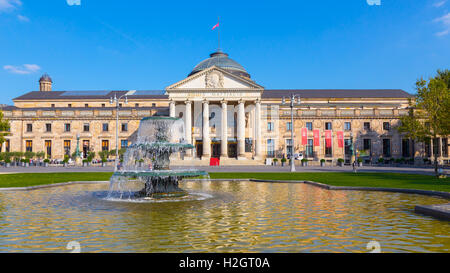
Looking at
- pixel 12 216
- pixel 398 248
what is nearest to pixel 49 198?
pixel 12 216

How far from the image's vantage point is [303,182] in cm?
2362

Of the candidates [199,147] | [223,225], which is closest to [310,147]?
[199,147]

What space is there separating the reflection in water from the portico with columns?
51796 millimetres

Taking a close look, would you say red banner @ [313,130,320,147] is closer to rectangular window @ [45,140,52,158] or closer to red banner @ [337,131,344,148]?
red banner @ [337,131,344,148]

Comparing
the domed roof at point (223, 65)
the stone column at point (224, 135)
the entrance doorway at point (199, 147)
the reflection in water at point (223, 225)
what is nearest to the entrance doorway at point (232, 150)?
the stone column at point (224, 135)

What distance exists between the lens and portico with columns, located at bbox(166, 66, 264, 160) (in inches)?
A: 2670

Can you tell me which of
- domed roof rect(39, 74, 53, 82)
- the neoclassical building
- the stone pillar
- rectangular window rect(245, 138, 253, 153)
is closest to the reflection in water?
the stone pillar

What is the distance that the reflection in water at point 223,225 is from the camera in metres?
7.54

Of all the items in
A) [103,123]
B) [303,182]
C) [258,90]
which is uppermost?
[258,90]

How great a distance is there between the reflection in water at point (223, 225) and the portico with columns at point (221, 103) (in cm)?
5180

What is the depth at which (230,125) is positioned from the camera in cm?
7362
